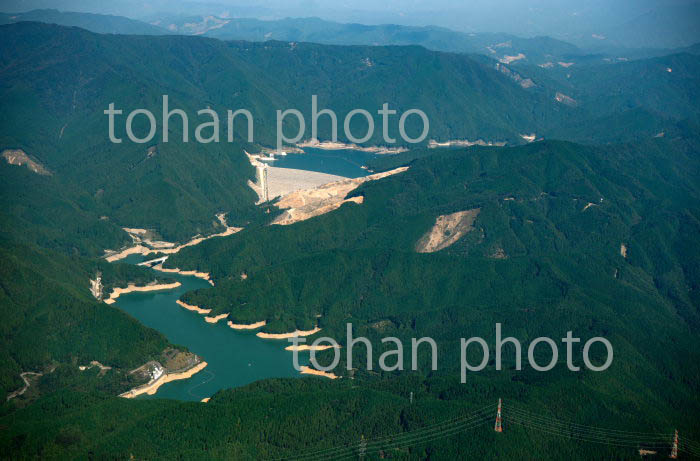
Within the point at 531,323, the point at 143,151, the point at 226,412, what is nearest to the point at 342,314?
the point at 531,323

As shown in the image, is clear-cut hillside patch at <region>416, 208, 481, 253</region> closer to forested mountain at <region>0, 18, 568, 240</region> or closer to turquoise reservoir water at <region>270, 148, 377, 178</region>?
forested mountain at <region>0, 18, 568, 240</region>

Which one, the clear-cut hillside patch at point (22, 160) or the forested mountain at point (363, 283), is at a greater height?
the clear-cut hillside patch at point (22, 160)

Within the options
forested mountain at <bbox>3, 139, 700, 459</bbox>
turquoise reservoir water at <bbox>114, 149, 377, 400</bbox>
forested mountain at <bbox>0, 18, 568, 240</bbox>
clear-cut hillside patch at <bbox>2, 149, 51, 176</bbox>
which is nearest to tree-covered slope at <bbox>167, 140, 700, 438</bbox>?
forested mountain at <bbox>3, 139, 700, 459</bbox>

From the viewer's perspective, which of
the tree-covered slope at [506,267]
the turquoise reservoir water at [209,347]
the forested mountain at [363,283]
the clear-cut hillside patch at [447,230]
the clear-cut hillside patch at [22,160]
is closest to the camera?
the forested mountain at [363,283]

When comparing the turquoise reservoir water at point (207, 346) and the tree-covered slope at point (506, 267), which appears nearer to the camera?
the turquoise reservoir water at point (207, 346)

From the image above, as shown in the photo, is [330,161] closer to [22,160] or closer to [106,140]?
[106,140]

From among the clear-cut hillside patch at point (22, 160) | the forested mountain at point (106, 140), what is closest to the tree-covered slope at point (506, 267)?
the forested mountain at point (106, 140)

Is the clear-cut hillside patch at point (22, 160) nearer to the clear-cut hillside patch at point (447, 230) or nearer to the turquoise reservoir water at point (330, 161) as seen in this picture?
the turquoise reservoir water at point (330, 161)
